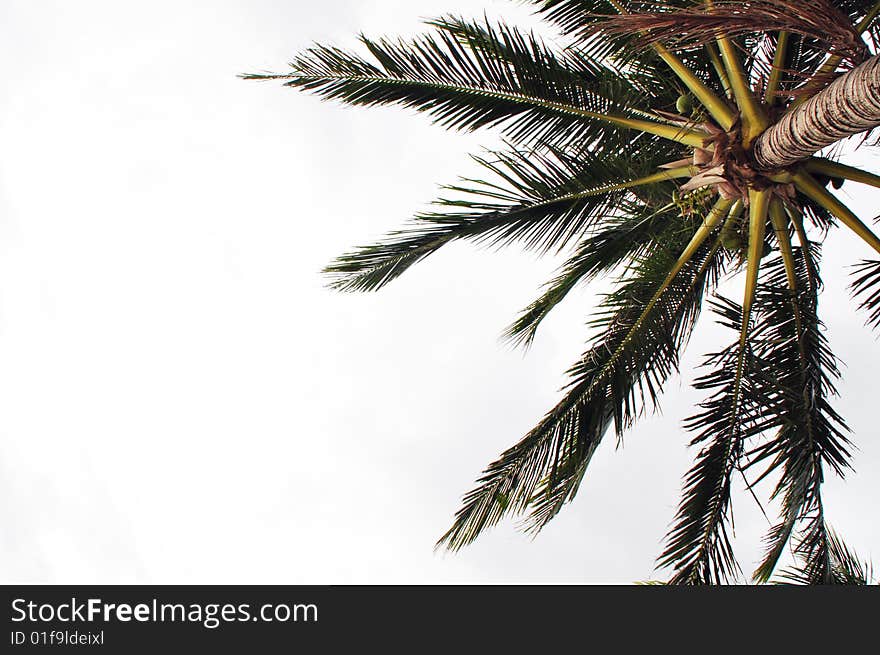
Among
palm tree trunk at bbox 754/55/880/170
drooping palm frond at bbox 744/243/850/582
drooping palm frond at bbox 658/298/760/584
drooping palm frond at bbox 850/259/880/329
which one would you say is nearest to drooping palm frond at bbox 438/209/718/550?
drooping palm frond at bbox 658/298/760/584

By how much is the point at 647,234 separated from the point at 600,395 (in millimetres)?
1346

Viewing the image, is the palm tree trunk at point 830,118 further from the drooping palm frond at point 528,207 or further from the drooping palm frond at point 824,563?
the drooping palm frond at point 824,563

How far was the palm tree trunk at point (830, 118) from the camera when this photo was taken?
2820 mm

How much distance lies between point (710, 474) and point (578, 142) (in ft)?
8.92

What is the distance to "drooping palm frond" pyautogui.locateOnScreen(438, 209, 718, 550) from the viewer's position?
5496 millimetres

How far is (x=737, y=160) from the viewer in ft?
14.0

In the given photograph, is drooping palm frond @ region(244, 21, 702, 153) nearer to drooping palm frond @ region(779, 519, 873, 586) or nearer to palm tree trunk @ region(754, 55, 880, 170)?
palm tree trunk @ region(754, 55, 880, 170)

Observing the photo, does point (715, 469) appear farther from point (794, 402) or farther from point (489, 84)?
point (489, 84)

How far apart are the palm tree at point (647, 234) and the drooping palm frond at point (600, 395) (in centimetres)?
2

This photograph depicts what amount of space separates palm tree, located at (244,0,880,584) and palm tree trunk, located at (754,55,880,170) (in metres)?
0.54

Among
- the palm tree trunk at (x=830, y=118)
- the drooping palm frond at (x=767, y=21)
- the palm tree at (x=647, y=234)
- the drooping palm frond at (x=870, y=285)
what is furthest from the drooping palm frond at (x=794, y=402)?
the drooping palm frond at (x=767, y=21)

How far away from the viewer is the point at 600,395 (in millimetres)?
5680

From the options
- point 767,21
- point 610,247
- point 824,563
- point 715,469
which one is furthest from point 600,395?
point 767,21
